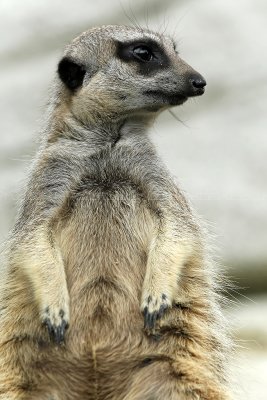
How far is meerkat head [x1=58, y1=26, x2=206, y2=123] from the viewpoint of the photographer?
4207 millimetres

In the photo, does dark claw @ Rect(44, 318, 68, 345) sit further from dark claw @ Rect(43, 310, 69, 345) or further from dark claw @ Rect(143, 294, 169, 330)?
dark claw @ Rect(143, 294, 169, 330)

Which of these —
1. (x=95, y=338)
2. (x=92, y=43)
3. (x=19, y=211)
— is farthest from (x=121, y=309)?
(x=92, y=43)

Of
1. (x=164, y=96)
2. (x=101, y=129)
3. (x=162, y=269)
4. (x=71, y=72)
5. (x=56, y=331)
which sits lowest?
(x=56, y=331)

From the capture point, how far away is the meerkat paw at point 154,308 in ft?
13.0

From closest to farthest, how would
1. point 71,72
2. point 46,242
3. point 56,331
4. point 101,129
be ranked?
point 56,331 → point 46,242 → point 101,129 → point 71,72

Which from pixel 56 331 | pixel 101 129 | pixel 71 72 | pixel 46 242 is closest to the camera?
pixel 56 331

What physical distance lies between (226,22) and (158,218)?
2.15 meters

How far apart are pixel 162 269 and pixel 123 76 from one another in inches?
31.8

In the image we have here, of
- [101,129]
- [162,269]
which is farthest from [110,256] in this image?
[101,129]

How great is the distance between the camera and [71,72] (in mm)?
4398

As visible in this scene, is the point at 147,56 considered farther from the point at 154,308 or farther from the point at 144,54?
the point at 154,308

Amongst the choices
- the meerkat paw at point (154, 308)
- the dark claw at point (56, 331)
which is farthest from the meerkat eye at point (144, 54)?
the dark claw at point (56, 331)

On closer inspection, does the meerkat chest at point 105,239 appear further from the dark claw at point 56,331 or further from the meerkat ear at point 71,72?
the meerkat ear at point 71,72

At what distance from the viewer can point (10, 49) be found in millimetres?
6102
